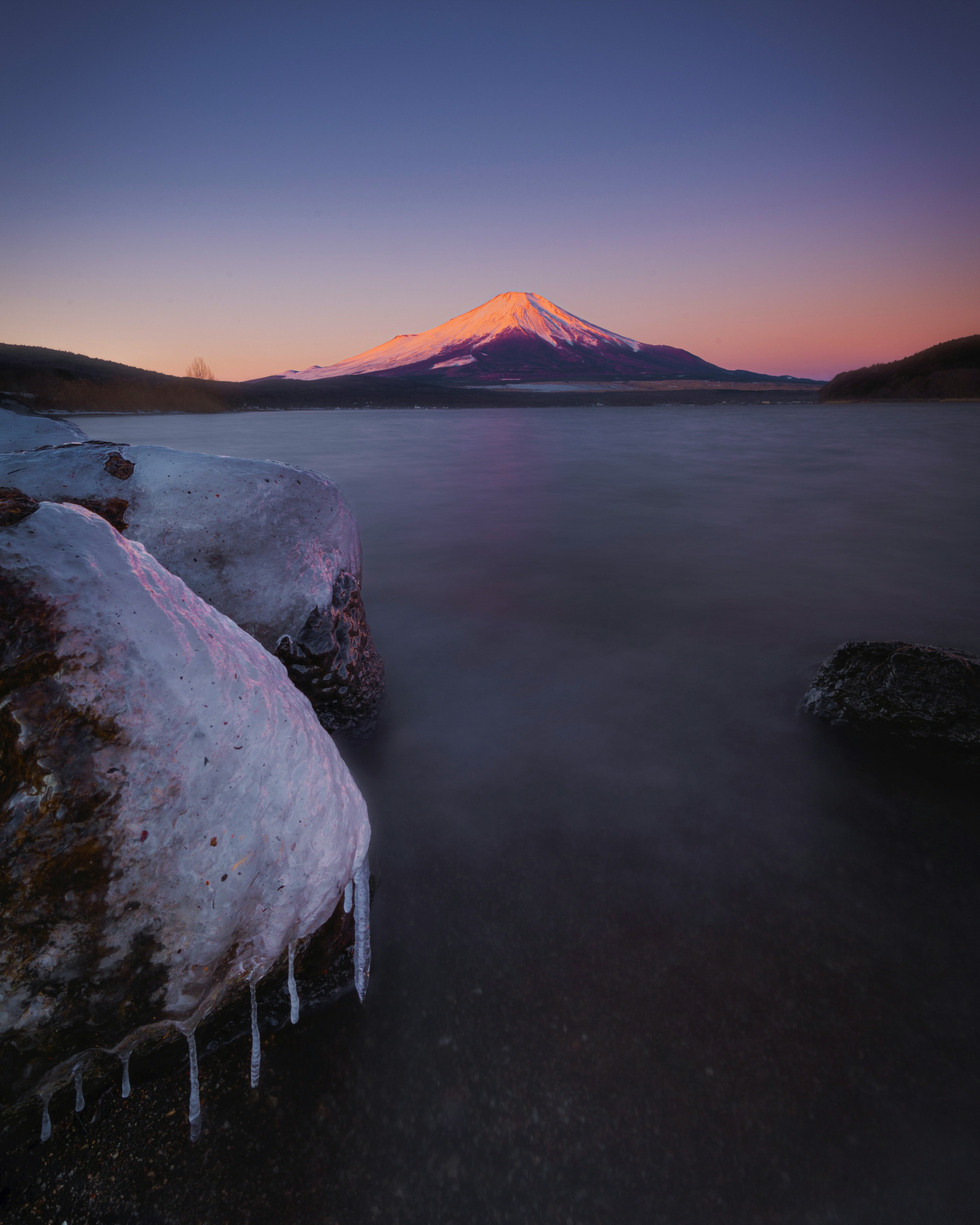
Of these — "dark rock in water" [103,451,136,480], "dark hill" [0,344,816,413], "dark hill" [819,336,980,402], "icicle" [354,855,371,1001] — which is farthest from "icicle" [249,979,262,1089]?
"dark hill" [819,336,980,402]

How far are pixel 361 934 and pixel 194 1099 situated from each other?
1.56 ft

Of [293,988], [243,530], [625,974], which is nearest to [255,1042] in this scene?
[293,988]

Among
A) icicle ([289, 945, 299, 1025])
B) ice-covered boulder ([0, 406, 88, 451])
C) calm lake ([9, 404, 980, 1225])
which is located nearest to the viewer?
calm lake ([9, 404, 980, 1225])

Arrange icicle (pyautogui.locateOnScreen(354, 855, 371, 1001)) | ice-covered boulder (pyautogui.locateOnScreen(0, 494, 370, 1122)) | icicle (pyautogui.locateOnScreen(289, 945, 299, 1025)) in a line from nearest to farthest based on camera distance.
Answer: ice-covered boulder (pyautogui.locateOnScreen(0, 494, 370, 1122)), icicle (pyautogui.locateOnScreen(289, 945, 299, 1025)), icicle (pyautogui.locateOnScreen(354, 855, 371, 1001))

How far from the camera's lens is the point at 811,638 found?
4.14 metres

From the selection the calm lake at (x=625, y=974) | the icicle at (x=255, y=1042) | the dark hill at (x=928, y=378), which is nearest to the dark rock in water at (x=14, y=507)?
the icicle at (x=255, y=1042)

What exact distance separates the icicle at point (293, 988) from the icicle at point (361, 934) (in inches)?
7.8

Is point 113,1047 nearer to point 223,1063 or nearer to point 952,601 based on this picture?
point 223,1063

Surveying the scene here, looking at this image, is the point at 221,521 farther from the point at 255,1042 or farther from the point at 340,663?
the point at 255,1042

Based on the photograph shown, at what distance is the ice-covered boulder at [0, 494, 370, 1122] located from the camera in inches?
40.4

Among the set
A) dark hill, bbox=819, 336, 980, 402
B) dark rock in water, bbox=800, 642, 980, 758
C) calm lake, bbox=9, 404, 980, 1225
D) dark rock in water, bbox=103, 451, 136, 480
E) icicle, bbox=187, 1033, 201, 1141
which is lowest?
calm lake, bbox=9, 404, 980, 1225

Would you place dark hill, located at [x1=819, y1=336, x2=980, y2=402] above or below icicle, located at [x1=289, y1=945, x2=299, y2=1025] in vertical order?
above

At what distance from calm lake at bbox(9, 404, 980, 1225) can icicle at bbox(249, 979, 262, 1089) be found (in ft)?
0.10

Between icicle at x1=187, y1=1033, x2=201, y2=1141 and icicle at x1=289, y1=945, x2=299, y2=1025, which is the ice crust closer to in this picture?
icicle at x1=289, y1=945, x2=299, y2=1025
